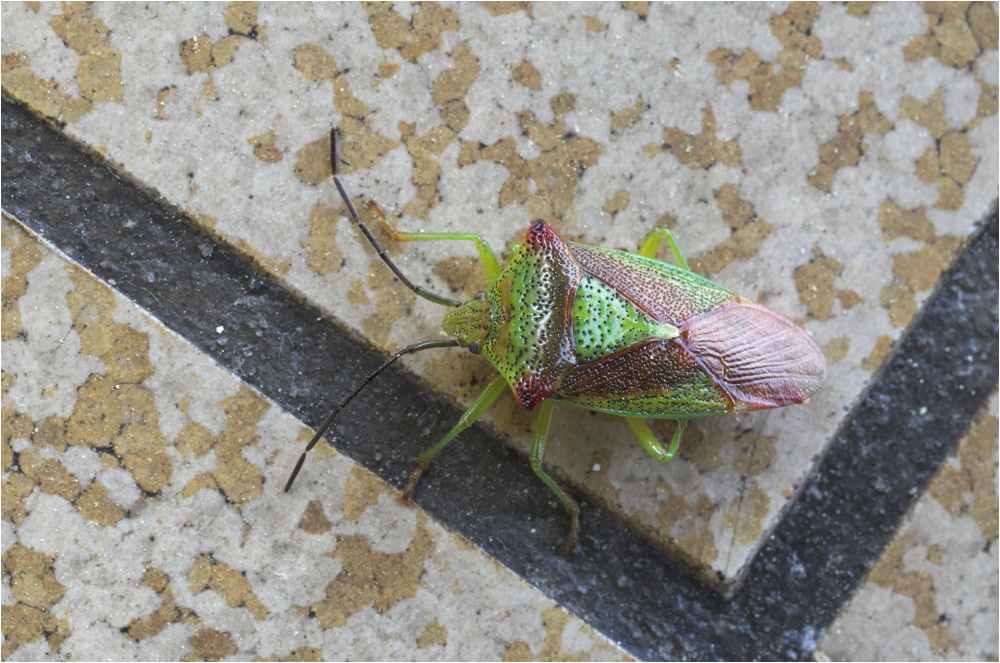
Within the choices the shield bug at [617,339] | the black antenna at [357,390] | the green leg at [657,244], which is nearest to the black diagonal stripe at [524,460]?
the black antenna at [357,390]

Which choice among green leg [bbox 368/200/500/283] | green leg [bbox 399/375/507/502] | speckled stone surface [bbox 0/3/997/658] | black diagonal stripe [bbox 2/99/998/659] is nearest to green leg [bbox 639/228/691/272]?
speckled stone surface [bbox 0/3/997/658]

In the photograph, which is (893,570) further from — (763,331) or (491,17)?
(491,17)

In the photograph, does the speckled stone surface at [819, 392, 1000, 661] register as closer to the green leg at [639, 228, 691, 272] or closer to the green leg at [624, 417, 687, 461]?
the green leg at [624, 417, 687, 461]

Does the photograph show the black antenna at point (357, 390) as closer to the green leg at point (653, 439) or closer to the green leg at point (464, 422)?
the green leg at point (464, 422)

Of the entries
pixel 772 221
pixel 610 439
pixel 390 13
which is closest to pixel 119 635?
pixel 610 439

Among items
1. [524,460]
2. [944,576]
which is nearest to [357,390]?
[524,460]
